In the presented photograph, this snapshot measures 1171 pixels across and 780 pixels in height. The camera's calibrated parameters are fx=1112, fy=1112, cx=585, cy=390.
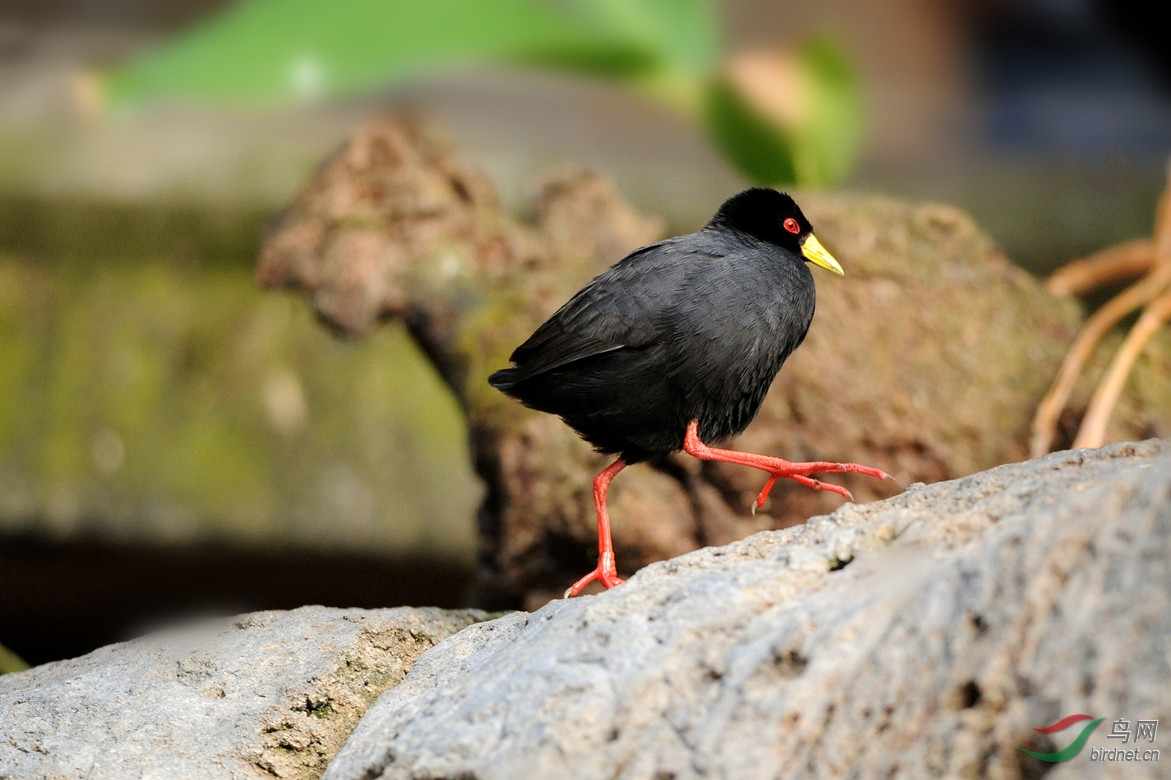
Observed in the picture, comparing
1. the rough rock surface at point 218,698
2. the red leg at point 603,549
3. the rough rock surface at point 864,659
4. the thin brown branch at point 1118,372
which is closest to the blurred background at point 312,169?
the thin brown branch at point 1118,372

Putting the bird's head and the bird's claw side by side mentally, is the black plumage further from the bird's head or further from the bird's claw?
the bird's claw

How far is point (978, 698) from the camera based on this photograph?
1.85 m

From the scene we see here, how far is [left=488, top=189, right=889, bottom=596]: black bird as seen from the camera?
3422 millimetres

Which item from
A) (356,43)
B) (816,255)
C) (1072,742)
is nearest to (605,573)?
(816,255)

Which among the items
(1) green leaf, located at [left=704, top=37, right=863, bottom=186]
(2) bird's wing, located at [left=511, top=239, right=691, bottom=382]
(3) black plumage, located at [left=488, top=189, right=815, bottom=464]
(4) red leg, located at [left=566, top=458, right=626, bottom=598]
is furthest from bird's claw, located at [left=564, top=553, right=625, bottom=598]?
(1) green leaf, located at [left=704, top=37, right=863, bottom=186]

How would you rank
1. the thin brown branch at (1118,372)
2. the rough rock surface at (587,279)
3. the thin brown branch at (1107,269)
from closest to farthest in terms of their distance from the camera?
the thin brown branch at (1118,372), the rough rock surface at (587,279), the thin brown branch at (1107,269)


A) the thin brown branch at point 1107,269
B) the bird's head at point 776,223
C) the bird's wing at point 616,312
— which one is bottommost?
the thin brown branch at point 1107,269

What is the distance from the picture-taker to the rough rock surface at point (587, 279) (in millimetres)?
4789

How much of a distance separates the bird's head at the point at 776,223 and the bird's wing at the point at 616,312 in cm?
32

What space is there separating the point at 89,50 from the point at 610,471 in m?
3.91

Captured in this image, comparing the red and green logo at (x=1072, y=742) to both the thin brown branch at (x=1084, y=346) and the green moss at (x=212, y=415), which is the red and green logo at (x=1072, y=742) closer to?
the thin brown branch at (x=1084, y=346)

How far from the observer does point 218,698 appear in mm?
2781

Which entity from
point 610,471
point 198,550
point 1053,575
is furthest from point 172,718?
point 198,550

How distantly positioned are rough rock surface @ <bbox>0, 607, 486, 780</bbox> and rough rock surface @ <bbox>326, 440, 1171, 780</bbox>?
0.31 metres
